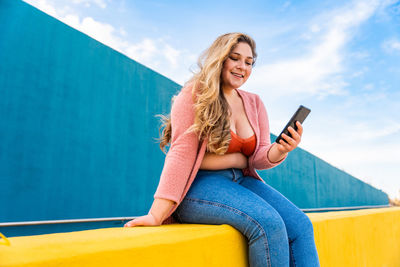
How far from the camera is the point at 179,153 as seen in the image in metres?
1.42

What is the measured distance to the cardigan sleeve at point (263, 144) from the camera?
165cm

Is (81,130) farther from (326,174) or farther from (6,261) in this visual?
(326,174)

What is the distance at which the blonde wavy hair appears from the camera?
1.47 metres

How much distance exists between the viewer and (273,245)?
4.02 feet

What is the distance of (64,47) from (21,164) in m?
1.72

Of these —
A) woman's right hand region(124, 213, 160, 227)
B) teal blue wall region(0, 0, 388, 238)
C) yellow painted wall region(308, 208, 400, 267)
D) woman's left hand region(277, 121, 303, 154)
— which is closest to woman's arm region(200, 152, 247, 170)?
woman's left hand region(277, 121, 303, 154)

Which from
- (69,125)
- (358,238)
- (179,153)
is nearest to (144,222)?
(179,153)

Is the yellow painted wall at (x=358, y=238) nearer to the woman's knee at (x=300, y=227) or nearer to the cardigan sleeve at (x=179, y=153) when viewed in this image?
the woman's knee at (x=300, y=227)

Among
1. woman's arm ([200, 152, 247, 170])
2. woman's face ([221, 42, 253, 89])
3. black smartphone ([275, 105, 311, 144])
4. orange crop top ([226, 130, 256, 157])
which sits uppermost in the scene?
woman's face ([221, 42, 253, 89])

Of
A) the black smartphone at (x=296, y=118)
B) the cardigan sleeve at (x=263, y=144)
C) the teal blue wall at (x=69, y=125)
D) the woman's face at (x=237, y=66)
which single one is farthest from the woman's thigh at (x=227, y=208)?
the teal blue wall at (x=69, y=125)

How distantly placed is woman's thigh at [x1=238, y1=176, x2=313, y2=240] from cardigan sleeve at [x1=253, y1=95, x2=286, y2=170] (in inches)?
4.0

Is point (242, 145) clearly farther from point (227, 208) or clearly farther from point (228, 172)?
point (227, 208)

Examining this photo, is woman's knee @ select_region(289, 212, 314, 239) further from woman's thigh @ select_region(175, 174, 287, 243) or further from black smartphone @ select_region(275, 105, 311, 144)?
black smartphone @ select_region(275, 105, 311, 144)

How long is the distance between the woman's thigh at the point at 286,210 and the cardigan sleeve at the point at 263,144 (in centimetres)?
10
